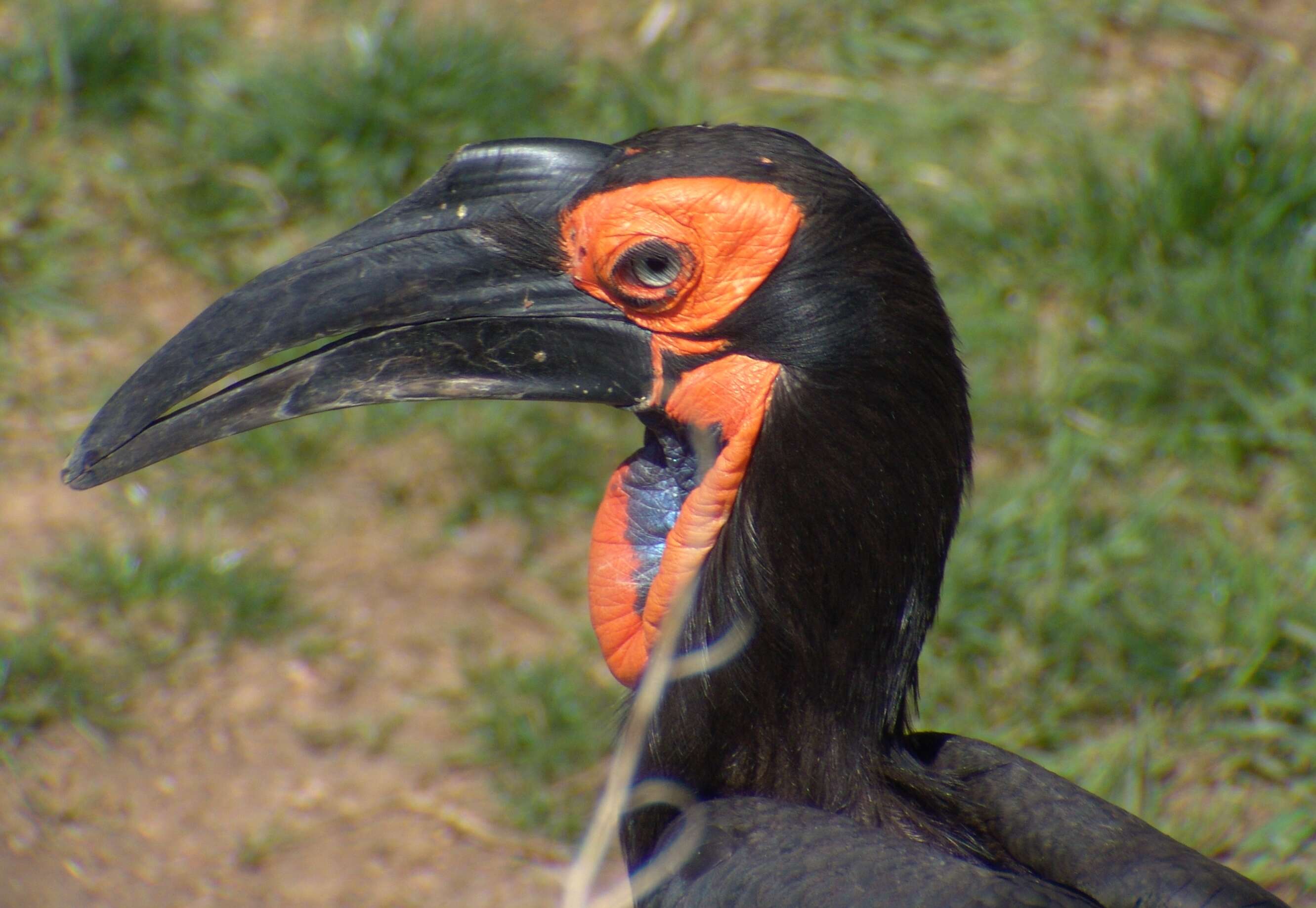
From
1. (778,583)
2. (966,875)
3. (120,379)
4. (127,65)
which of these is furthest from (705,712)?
(127,65)

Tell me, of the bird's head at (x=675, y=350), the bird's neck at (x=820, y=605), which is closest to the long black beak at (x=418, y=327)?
the bird's head at (x=675, y=350)

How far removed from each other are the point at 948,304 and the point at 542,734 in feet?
4.80

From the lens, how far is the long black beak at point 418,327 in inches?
68.0

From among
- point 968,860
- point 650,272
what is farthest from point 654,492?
point 968,860

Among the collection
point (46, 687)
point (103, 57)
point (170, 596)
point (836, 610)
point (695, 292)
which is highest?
point (695, 292)

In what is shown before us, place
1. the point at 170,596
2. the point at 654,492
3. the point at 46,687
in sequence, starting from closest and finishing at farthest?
the point at 654,492, the point at 46,687, the point at 170,596

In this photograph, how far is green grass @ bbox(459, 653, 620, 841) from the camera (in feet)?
8.81

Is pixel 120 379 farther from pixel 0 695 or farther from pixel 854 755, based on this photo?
pixel 854 755

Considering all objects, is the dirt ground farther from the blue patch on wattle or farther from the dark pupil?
the dark pupil

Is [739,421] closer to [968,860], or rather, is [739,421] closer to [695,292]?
[695,292]

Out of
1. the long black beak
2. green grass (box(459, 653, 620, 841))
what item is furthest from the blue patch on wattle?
green grass (box(459, 653, 620, 841))

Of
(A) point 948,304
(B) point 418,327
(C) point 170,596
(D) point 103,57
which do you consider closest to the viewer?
(B) point 418,327

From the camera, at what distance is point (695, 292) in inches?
66.2

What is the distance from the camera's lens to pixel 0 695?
2664mm
